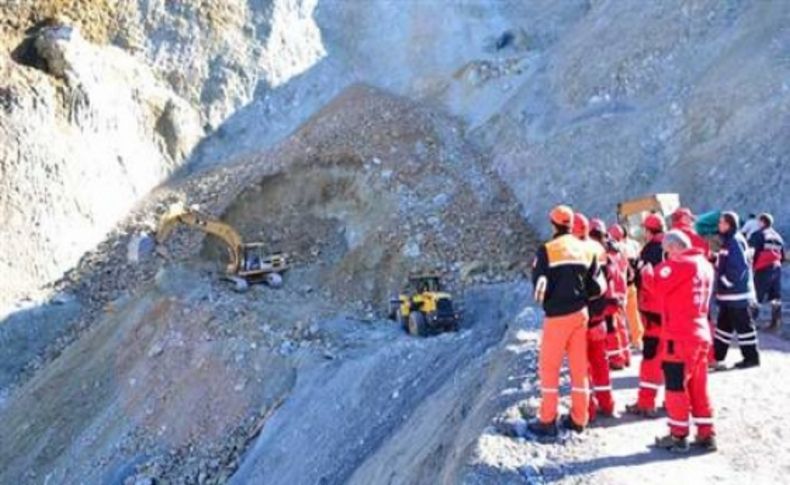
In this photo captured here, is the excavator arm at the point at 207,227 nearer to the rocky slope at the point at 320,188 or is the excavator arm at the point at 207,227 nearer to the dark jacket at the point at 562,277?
the rocky slope at the point at 320,188

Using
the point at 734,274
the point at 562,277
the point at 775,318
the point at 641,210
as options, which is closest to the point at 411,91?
the point at 641,210

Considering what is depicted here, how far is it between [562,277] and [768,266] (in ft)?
17.7

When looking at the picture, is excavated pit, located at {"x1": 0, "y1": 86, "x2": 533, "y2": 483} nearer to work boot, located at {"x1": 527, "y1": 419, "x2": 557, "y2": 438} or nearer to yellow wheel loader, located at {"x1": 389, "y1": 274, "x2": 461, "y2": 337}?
yellow wheel loader, located at {"x1": 389, "y1": 274, "x2": 461, "y2": 337}

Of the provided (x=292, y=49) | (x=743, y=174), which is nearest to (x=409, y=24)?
(x=292, y=49)

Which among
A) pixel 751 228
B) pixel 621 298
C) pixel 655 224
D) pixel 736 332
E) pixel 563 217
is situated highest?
pixel 563 217

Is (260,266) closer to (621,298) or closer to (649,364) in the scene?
(621,298)

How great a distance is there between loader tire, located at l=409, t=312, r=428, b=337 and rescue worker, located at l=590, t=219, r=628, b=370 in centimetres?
623

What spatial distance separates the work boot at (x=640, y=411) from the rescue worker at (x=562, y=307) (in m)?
0.83

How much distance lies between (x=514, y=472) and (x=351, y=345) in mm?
9169

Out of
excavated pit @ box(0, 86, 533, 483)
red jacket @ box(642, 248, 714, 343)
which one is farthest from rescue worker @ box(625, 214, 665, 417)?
excavated pit @ box(0, 86, 533, 483)

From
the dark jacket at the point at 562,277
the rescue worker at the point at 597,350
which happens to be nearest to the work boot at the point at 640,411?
the rescue worker at the point at 597,350

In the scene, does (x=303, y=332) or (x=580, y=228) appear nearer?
(x=580, y=228)

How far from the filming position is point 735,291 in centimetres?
945

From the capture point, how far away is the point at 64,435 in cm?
1638
